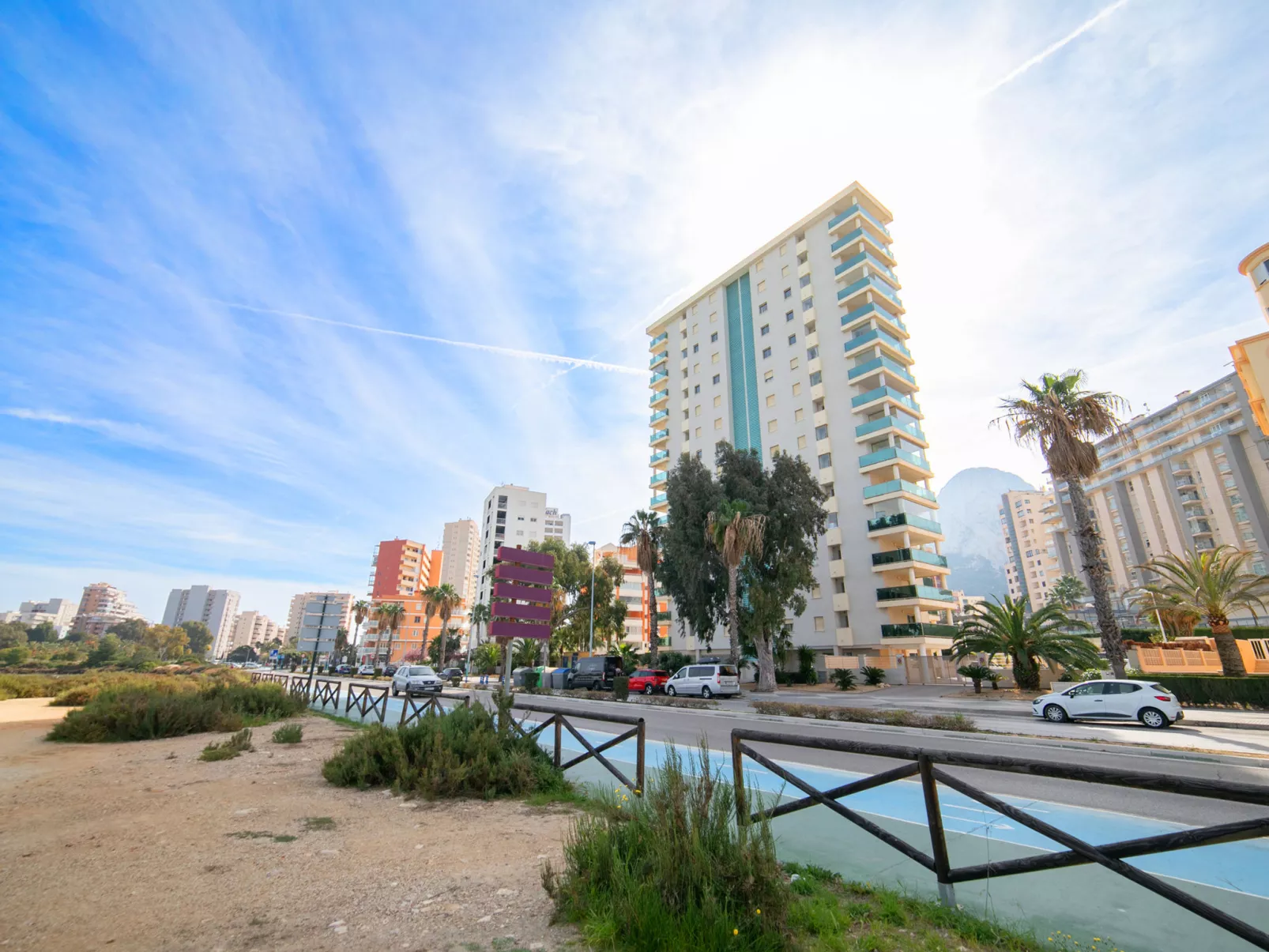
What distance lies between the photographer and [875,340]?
41875mm

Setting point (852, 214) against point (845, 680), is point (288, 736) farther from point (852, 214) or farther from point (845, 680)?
point (852, 214)

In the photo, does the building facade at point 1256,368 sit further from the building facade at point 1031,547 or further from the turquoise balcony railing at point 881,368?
the building facade at point 1031,547

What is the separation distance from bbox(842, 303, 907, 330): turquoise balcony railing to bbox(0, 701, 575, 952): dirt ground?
43.9m

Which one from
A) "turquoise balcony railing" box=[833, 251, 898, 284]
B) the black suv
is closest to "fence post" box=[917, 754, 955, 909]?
the black suv

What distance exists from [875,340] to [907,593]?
18.4 m

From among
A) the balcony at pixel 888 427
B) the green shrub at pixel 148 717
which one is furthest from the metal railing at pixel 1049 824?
the balcony at pixel 888 427

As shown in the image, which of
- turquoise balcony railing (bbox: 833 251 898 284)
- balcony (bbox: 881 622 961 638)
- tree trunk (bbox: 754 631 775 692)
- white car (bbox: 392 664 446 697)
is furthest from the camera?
turquoise balcony railing (bbox: 833 251 898 284)

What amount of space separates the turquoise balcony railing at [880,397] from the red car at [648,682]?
971 inches

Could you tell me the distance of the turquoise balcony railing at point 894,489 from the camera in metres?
38.6

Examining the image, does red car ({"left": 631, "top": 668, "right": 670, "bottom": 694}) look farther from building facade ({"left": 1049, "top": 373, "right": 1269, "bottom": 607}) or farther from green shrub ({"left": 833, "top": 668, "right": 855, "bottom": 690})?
building facade ({"left": 1049, "top": 373, "right": 1269, "bottom": 607})

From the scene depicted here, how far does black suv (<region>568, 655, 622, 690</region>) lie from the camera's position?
3328 centimetres

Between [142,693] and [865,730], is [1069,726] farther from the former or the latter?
[142,693]

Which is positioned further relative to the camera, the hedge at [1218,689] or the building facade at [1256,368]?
the hedge at [1218,689]

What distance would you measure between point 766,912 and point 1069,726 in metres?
16.8
